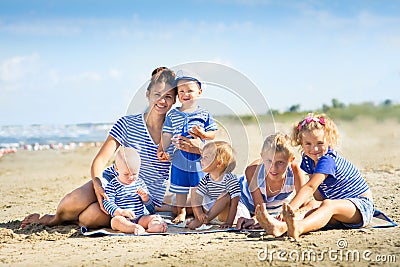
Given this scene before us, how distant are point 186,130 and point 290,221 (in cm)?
123

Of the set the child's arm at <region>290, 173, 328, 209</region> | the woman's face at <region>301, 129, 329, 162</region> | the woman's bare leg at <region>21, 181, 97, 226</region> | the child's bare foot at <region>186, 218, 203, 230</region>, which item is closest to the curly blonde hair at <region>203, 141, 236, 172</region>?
the child's bare foot at <region>186, 218, 203, 230</region>

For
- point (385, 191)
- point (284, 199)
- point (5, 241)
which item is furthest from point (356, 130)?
point (5, 241)

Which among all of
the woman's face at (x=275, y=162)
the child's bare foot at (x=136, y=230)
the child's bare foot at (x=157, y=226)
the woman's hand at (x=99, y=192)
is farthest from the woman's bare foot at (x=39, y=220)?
Result: the woman's face at (x=275, y=162)

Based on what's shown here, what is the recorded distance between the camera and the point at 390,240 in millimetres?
3697

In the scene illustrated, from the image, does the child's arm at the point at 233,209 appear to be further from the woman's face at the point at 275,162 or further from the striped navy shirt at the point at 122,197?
the striped navy shirt at the point at 122,197

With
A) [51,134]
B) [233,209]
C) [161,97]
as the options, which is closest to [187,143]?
[161,97]

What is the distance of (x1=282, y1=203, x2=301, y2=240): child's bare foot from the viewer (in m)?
3.60

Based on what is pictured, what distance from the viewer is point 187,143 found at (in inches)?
173

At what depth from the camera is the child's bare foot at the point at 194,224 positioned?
4.41 meters

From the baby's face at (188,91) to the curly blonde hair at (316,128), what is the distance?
0.89 meters

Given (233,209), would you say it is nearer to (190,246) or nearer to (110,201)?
(190,246)

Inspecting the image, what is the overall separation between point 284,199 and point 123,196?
1391mm

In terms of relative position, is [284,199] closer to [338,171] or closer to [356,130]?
[338,171]

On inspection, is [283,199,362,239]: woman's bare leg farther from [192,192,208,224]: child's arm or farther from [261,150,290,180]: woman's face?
[192,192,208,224]: child's arm
